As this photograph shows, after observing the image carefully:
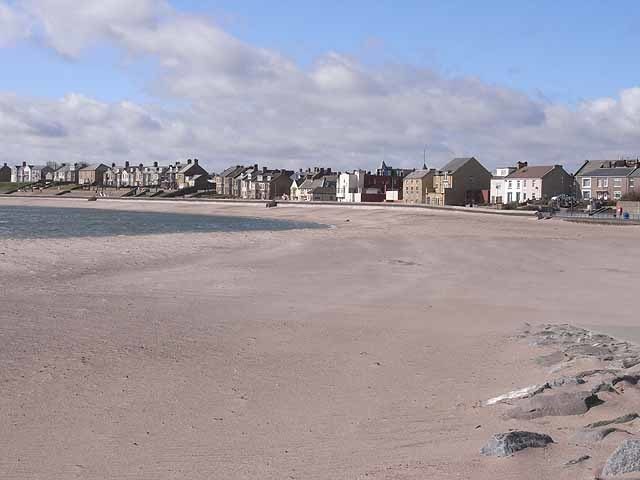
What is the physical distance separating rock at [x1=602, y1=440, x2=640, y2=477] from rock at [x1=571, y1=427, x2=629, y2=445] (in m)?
0.74

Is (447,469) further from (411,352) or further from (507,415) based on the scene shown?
(411,352)

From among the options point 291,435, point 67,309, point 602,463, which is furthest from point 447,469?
point 67,309

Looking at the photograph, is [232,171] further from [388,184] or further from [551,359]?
[551,359]

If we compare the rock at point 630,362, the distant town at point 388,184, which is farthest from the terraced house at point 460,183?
the rock at point 630,362

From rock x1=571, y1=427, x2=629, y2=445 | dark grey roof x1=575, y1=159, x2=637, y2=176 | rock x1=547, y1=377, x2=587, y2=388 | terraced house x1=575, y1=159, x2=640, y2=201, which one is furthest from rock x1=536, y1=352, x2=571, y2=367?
dark grey roof x1=575, y1=159, x2=637, y2=176

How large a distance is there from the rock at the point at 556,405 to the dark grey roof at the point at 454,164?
320ft

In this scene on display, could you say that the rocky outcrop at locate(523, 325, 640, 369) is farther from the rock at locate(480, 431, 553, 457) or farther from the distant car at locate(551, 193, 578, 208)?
the distant car at locate(551, 193, 578, 208)

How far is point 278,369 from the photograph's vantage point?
9234 mm

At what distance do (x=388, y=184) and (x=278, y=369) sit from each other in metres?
119

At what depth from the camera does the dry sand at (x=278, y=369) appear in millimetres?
6047

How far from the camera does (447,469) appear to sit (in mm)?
5473

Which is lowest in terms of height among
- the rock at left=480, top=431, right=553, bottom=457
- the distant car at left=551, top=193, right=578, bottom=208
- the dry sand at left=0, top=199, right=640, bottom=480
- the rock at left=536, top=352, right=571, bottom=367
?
the dry sand at left=0, top=199, right=640, bottom=480

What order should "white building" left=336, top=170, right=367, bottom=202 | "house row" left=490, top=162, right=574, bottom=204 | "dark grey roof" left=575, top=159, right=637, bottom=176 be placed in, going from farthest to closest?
"white building" left=336, top=170, right=367, bottom=202, "house row" left=490, top=162, right=574, bottom=204, "dark grey roof" left=575, top=159, right=637, bottom=176

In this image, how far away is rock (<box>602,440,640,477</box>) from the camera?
4707mm
